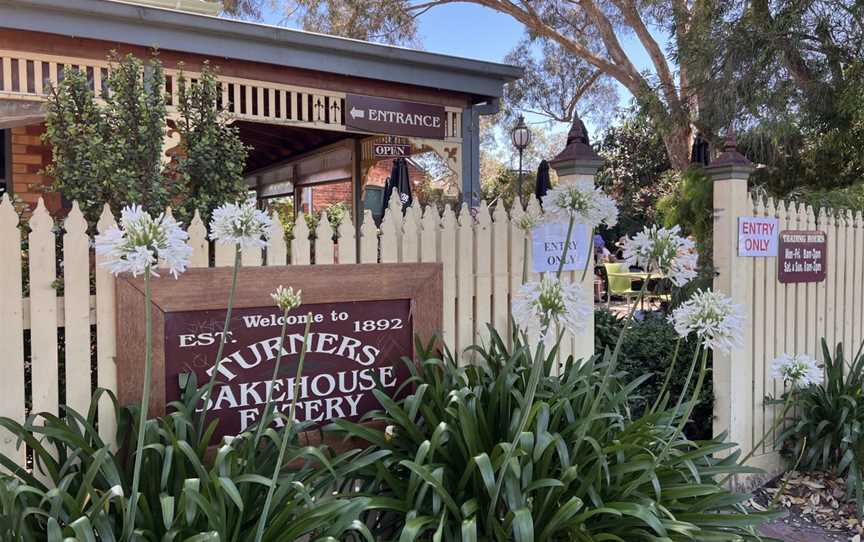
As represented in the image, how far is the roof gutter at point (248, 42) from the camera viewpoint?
5016 millimetres

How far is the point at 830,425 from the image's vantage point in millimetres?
3953

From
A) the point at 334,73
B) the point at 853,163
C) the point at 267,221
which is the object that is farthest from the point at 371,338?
the point at 853,163

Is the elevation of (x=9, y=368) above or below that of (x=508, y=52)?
below

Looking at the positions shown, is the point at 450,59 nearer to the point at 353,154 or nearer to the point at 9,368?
the point at 353,154

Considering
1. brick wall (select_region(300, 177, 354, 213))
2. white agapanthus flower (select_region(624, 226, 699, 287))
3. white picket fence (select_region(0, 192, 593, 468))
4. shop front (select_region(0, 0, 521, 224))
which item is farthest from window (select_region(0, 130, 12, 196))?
white agapanthus flower (select_region(624, 226, 699, 287))

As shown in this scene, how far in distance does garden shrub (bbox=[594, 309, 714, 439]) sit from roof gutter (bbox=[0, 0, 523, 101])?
316 centimetres

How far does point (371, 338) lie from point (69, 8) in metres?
4.07

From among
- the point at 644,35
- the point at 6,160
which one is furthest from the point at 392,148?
the point at 644,35

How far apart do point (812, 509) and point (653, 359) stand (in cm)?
131

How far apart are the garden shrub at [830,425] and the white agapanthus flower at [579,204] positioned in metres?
2.23

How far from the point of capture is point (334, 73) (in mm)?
6273

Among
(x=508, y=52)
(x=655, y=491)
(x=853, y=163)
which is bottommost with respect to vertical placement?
(x=655, y=491)

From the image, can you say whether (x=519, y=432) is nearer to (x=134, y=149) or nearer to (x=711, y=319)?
(x=711, y=319)

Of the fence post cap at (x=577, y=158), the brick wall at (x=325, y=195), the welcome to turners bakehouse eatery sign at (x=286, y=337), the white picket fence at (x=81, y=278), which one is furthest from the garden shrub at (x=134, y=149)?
the brick wall at (x=325, y=195)
